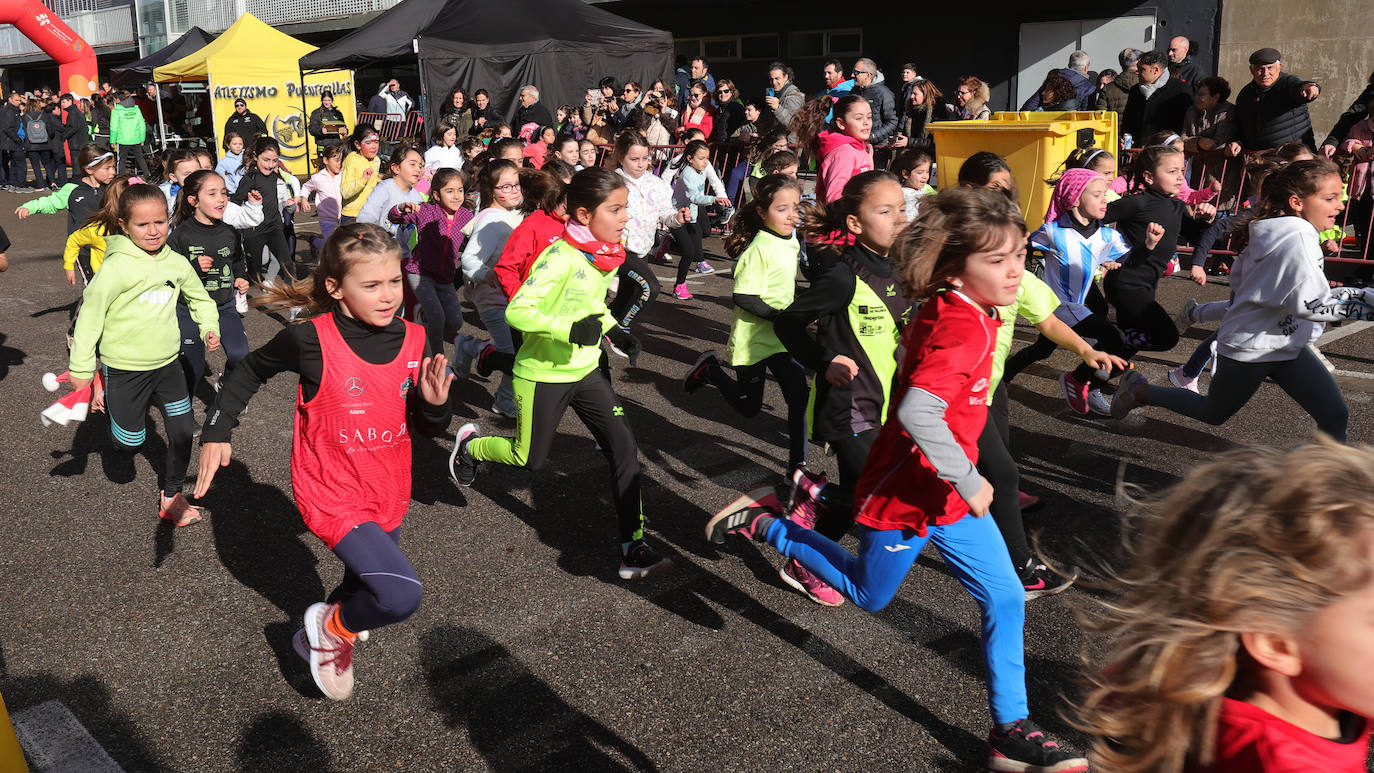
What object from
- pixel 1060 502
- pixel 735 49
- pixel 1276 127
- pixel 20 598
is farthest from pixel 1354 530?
pixel 735 49

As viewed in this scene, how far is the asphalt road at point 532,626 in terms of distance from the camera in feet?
12.1

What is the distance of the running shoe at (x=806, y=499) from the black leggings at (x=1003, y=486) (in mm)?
663

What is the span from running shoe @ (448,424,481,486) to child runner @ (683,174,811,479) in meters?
1.45

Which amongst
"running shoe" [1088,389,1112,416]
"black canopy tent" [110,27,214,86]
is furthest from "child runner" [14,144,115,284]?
"black canopy tent" [110,27,214,86]

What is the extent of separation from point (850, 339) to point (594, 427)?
4.02 ft

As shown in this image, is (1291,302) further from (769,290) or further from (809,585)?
(809,585)

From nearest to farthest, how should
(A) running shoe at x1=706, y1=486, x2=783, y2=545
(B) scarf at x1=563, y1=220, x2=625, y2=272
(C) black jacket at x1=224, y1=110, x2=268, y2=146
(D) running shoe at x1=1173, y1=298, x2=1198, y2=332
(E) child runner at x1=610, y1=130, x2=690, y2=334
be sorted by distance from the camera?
(A) running shoe at x1=706, y1=486, x2=783, y2=545 < (B) scarf at x1=563, y1=220, x2=625, y2=272 < (D) running shoe at x1=1173, y1=298, x2=1198, y2=332 < (E) child runner at x1=610, y1=130, x2=690, y2=334 < (C) black jacket at x1=224, y1=110, x2=268, y2=146

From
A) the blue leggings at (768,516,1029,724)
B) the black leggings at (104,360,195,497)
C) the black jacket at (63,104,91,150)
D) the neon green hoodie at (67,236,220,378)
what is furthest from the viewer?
the black jacket at (63,104,91,150)

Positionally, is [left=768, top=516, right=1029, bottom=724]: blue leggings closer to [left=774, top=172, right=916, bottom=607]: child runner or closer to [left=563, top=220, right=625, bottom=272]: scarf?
[left=774, top=172, right=916, bottom=607]: child runner

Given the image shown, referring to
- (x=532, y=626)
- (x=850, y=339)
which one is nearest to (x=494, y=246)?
(x=850, y=339)

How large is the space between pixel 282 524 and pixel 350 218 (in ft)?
18.4

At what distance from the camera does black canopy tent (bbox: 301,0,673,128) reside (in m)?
20.5

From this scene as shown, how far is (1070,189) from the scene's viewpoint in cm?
684

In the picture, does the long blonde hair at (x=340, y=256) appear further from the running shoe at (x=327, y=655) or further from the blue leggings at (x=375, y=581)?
the running shoe at (x=327, y=655)
